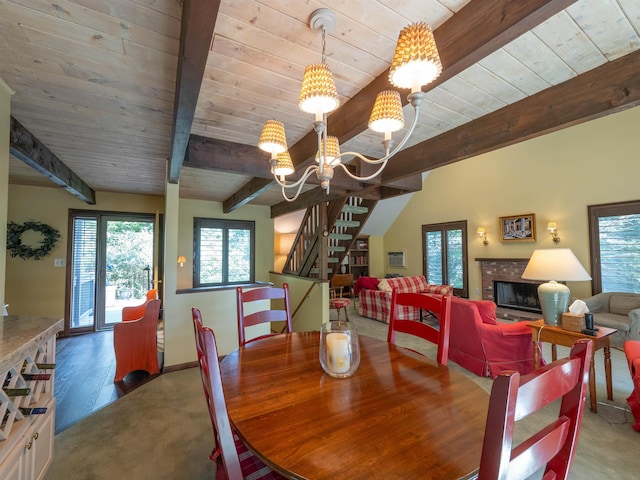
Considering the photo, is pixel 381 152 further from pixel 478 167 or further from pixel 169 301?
pixel 478 167

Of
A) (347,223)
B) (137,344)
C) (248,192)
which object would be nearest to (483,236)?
(347,223)

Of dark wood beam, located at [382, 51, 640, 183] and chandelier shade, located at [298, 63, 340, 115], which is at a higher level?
dark wood beam, located at [382, 51, 640, 183]

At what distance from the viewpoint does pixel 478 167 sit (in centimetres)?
664

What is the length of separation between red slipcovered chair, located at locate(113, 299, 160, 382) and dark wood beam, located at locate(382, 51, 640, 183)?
3280 millimetres

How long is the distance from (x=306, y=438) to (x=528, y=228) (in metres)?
6.59

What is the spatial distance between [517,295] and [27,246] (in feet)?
28.9

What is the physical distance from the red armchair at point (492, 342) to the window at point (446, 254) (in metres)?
4.09

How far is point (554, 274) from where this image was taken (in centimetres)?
241

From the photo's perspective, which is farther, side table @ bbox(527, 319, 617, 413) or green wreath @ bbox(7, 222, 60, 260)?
green wreath @ bbox(7, 222, 60, 260)

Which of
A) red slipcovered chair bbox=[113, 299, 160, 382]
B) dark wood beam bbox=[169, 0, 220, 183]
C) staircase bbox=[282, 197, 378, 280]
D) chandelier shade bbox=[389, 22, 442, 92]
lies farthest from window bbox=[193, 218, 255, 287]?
chandelier shade bbox=[389, 22, 442, 92]

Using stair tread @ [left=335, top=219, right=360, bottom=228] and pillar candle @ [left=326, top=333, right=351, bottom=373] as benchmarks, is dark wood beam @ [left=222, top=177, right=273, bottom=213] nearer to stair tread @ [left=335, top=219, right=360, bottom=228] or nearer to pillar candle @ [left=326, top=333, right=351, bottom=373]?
stair tread @ [left=335, top=219, right=360, bottom=228]

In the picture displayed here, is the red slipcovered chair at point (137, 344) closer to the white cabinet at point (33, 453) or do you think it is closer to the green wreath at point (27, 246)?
the white cabinet at point (33, 453)

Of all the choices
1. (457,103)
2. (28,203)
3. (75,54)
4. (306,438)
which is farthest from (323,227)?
(28,203)

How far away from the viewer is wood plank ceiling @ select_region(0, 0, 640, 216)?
1.20 metres
